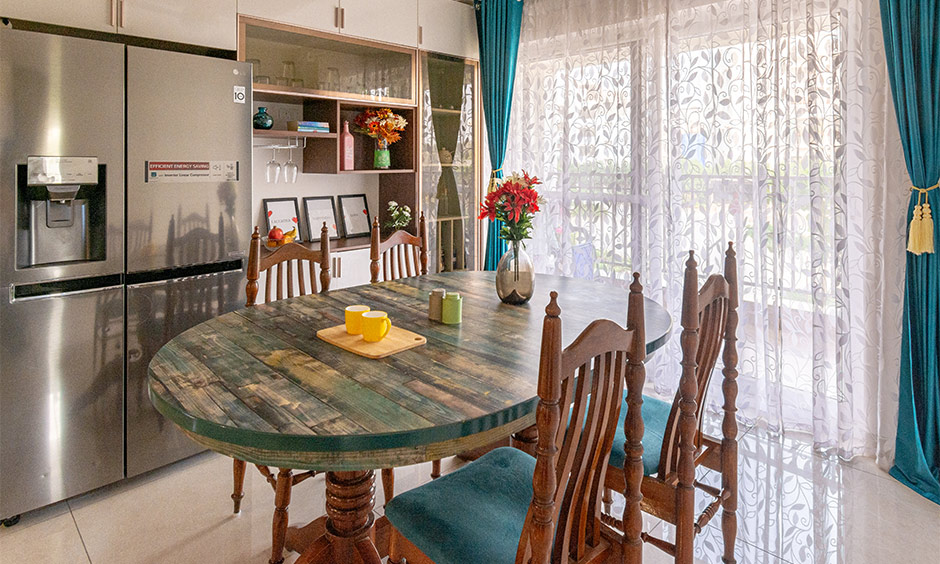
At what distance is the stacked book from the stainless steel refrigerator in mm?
500

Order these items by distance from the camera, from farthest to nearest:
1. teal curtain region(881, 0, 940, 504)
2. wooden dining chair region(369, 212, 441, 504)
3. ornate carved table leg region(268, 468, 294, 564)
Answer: wooden dining chair region(369, 212, 441, 504) < teal curtain region(881, 0, 940, 504) < ornate carved table leg region(268, 468, 294, 564)

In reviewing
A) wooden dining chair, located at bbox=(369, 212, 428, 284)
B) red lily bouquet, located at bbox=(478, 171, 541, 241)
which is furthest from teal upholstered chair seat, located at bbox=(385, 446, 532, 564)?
wooden dining chair, located at bbox=(369, 212, 428, 284)

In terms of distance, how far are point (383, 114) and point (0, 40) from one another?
2027mm

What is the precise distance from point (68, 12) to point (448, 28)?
2.34m

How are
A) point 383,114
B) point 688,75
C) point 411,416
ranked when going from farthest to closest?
point 383,114
point 688,75
point 411,416

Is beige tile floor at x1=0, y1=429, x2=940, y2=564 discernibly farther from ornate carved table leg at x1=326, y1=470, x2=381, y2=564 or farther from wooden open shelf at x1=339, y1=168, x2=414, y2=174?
wooden open shelf at x1=339, y1=168, x2=414, y2=174

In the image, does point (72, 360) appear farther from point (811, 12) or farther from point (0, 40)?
point (811, 12)

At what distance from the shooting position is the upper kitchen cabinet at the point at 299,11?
295 cm

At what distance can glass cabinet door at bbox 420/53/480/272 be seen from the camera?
13.3ft

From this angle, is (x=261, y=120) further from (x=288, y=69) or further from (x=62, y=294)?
(x=62, y=294)

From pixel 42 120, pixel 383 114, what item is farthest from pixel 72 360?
pixel 383 114

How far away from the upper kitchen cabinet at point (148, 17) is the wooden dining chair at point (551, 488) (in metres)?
2.30

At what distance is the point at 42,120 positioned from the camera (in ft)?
7.25

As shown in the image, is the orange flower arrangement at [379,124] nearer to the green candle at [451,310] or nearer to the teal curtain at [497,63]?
the teal curtain at [497,63]
